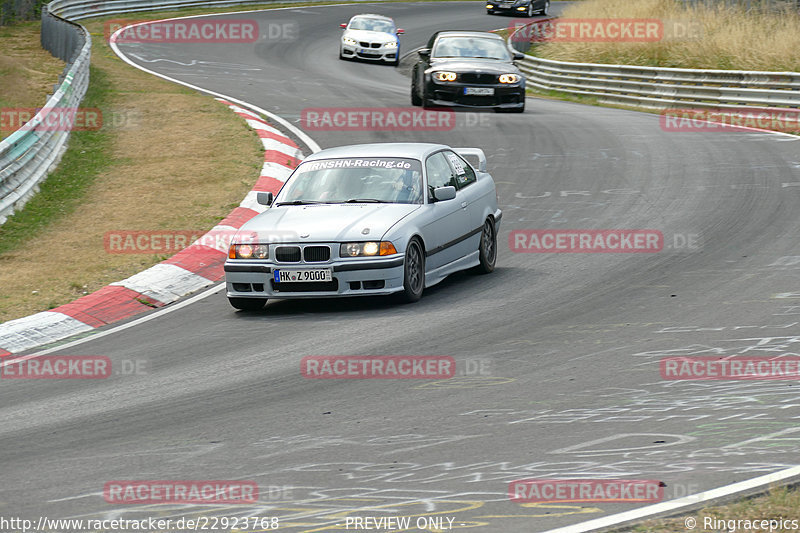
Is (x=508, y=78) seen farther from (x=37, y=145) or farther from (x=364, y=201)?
(x=364, y=201)

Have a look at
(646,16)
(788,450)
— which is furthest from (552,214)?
(646,16)

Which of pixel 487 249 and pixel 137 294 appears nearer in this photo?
pixel 137 294

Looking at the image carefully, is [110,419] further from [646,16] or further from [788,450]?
[646,16]

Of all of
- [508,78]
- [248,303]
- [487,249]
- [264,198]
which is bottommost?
[248,303]

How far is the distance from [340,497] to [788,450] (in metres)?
2.25

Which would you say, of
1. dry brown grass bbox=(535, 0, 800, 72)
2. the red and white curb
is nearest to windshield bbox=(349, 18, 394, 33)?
dry brown grass bbox=(535, 0, 800, 72)

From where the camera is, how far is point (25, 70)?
2758cm

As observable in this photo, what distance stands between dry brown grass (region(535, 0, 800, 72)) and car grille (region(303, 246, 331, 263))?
1952 cm

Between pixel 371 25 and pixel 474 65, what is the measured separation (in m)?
16.2

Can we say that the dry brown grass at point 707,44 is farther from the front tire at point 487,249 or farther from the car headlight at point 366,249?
the car headlight at point 366,249

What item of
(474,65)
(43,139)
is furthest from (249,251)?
(474,65)

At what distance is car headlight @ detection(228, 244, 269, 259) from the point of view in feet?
35.9

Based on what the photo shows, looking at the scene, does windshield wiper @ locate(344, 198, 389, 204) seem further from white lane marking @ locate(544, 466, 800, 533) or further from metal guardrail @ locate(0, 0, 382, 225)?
white lane marking @ locate(544, 466, 800, 533)

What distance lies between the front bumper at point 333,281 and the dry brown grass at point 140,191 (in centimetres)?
181
